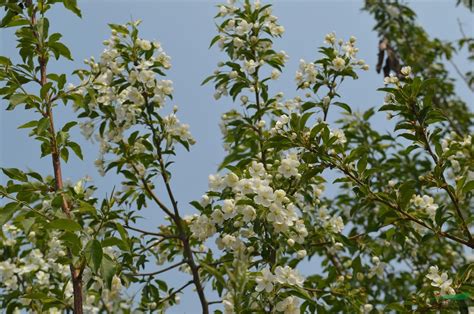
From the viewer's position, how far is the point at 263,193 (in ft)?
6.76

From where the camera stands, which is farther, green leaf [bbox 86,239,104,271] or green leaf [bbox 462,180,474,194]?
green leaf [bbox 462,180,474,194]

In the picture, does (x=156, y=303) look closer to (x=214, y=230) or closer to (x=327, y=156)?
(x=214, y=230)

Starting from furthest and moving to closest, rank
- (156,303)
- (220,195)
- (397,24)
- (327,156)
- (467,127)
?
1. (397,24)
2. (467,127)
3. (156,303)
4. (220,195)
5. (327,156)

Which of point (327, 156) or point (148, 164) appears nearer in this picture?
point (327, 156)

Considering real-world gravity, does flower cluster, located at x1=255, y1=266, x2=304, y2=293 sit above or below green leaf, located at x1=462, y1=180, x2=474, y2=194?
below

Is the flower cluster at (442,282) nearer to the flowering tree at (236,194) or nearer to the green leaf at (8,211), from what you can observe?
the flowering tree at (236,194)

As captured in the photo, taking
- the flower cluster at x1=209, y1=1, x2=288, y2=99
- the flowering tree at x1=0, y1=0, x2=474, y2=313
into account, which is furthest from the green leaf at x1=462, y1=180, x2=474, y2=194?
the flower cluster at x1=209, y1=1, x2=288, y2=99

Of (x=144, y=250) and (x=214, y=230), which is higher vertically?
(x=144, y=250)

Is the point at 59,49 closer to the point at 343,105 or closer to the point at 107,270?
the point at 107,270

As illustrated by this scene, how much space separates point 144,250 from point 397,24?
4015 millimetres

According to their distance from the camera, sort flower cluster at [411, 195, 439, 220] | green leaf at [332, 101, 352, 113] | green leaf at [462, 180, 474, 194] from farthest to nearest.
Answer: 1. green leaf at [332, 101, 352, 113]
2. flower cluster at [411, 195, 439, 220]
3. green leaf at [462, 180, 474, 194]

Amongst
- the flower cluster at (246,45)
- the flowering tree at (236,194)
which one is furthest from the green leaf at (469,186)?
the flower cluster at (246,45)

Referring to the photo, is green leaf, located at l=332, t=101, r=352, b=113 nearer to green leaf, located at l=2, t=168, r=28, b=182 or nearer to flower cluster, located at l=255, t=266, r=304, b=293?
flower cluster, located at l=255, t=266, r=304, b=293

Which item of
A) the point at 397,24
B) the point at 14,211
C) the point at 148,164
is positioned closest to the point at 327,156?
the point at 148,164
